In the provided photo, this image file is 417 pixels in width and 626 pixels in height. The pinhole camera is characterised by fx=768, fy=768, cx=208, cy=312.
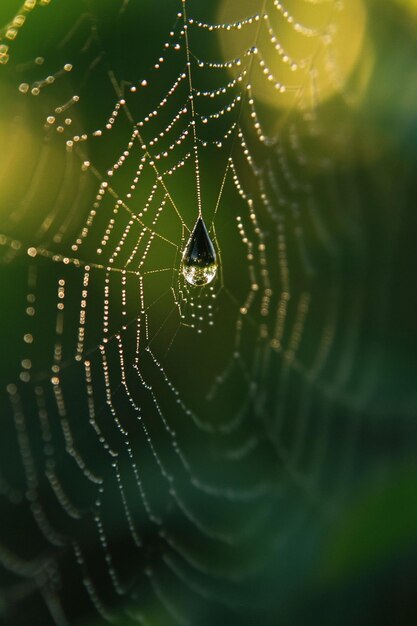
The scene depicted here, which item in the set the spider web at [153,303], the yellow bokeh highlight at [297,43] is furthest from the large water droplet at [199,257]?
the yellow bokeh highlight at [297,43]

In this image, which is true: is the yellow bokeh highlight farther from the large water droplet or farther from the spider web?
the large water droplet

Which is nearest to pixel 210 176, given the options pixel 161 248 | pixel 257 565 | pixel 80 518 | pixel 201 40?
pixel 161 248

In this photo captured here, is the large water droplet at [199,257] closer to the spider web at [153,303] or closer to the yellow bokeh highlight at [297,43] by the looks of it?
the spider web at [153,303]

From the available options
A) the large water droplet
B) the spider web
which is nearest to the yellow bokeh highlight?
the spider web

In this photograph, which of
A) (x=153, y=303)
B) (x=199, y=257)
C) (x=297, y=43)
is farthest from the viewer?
(x=297, y=43)

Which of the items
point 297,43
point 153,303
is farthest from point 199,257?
point 297,43

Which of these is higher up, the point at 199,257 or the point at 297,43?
the point at 297,43

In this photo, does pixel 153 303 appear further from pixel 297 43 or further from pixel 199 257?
pixel 297 43
